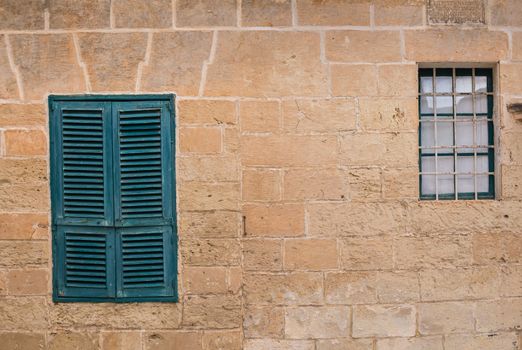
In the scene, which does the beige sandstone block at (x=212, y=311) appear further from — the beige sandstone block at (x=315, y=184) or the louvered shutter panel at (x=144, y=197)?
the beige sandstone block at (x=315, y=184)

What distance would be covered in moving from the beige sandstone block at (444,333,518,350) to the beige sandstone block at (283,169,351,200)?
1481mm

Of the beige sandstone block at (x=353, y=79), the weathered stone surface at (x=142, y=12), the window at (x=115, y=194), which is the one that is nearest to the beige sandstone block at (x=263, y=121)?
the beige sandstone block at (x=353, y=79)

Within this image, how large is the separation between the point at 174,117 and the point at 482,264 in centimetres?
274

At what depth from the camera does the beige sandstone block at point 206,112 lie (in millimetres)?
4121

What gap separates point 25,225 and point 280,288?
6.86 ft

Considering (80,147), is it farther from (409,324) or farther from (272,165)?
(409,324)

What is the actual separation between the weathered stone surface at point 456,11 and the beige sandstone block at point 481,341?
2541mm

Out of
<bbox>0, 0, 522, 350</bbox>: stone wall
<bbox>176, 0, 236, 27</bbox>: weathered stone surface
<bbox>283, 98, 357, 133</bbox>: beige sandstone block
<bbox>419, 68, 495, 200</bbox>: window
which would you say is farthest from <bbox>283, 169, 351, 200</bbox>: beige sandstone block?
<bbox>176, 0, 236, 27</bbox>: weathered stone surface

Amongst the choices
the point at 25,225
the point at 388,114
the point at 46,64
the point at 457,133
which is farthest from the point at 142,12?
the point at 457,133

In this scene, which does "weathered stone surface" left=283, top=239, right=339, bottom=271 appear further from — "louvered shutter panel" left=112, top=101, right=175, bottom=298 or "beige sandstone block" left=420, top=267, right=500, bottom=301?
"louvered shutter panel" left=112, top=101, right=175, bottom=298

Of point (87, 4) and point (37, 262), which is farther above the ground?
point (87, 4)

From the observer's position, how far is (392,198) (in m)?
4.18

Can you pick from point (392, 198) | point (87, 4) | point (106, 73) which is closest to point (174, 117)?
point (106, 73)

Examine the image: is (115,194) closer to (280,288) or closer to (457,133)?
(280,288)
